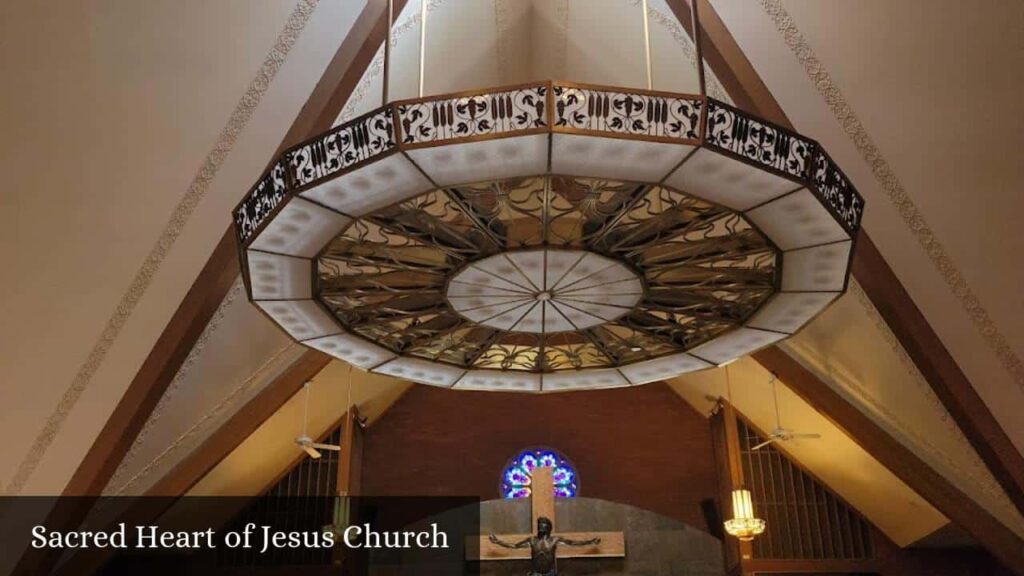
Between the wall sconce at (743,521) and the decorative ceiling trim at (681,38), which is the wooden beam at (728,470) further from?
the decorative ceiling trim at (681,38)

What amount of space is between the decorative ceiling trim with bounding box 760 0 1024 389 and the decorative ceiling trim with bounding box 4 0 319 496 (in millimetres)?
2653

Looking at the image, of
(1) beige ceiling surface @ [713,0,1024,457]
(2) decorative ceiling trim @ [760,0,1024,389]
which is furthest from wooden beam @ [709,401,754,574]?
(2) decorative ceiling trim @ [760,0,1024,389]

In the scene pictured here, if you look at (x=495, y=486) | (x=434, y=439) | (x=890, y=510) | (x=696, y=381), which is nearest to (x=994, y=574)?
(x=890, y=510)

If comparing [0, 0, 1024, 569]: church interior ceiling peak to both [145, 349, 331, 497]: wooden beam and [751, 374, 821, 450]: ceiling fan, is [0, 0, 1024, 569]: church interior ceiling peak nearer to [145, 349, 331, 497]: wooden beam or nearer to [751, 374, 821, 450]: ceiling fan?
[145, 349, 331, 497]: wooden beam

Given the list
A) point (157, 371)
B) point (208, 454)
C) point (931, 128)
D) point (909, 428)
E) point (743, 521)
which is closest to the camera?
point (931, 128)

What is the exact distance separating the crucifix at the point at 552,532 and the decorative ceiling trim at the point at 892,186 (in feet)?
15.9

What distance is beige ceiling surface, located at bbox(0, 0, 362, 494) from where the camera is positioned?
170 inches

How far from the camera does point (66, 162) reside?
4617mm

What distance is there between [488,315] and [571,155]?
64.4 inches

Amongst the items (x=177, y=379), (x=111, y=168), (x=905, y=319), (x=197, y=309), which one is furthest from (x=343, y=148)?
(x=905, y=319)

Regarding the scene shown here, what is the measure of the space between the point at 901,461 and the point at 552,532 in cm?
344

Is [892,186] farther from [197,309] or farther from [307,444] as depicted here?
[307,444]

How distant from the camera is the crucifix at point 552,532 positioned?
9445 mm

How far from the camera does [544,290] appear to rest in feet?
14.6
